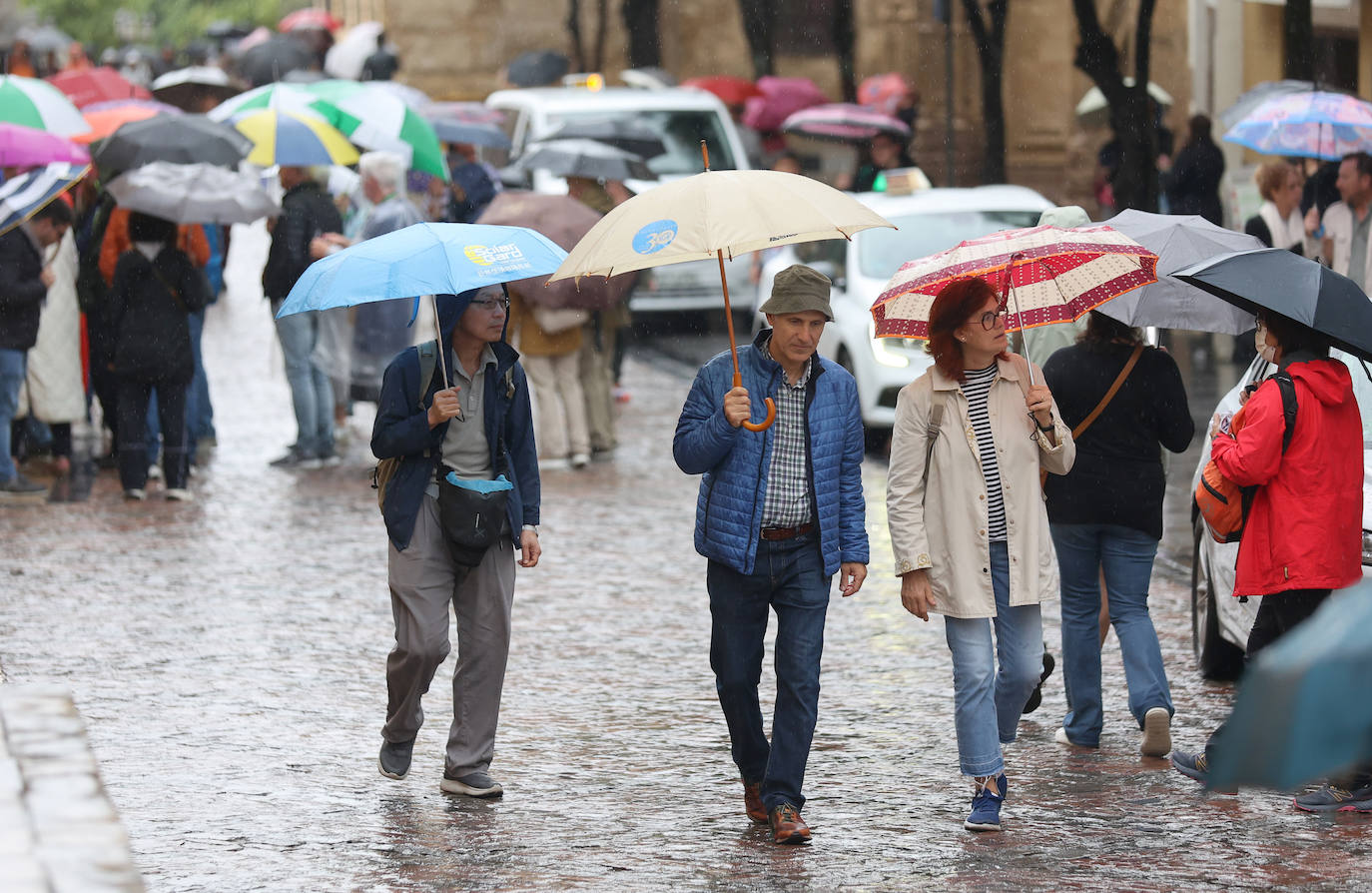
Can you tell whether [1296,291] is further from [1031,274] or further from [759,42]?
[759,42]

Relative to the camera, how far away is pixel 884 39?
1280 inches

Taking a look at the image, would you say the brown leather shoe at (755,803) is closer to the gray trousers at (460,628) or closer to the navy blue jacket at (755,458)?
the navy blue jacket at (755,458)

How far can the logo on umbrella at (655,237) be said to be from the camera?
6227 mm

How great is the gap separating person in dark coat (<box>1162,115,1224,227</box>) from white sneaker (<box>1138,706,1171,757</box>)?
1277cm

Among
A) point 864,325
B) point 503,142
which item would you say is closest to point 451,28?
point 503,142

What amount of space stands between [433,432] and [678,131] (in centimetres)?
1516

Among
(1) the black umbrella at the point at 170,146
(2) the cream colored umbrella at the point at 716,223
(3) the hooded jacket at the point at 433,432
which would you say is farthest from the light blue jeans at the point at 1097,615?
(1) the black umbrella at the point at 170,146

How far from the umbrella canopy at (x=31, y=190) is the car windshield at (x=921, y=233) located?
5.61m

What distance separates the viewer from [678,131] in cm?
2158

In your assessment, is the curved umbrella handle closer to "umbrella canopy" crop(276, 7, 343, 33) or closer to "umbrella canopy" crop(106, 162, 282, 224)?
"umbrella canopy" crop(106, 162, 282, 224)

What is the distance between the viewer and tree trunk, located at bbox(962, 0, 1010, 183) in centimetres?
2211

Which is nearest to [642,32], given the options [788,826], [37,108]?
[37,108]

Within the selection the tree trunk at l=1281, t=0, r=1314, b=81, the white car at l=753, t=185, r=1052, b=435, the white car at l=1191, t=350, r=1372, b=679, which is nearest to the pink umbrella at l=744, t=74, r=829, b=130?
the tree trunk at l=1281, t=0, r=1314, b=81

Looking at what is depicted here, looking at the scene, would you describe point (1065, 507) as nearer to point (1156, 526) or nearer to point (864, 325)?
point (1156, 526)
